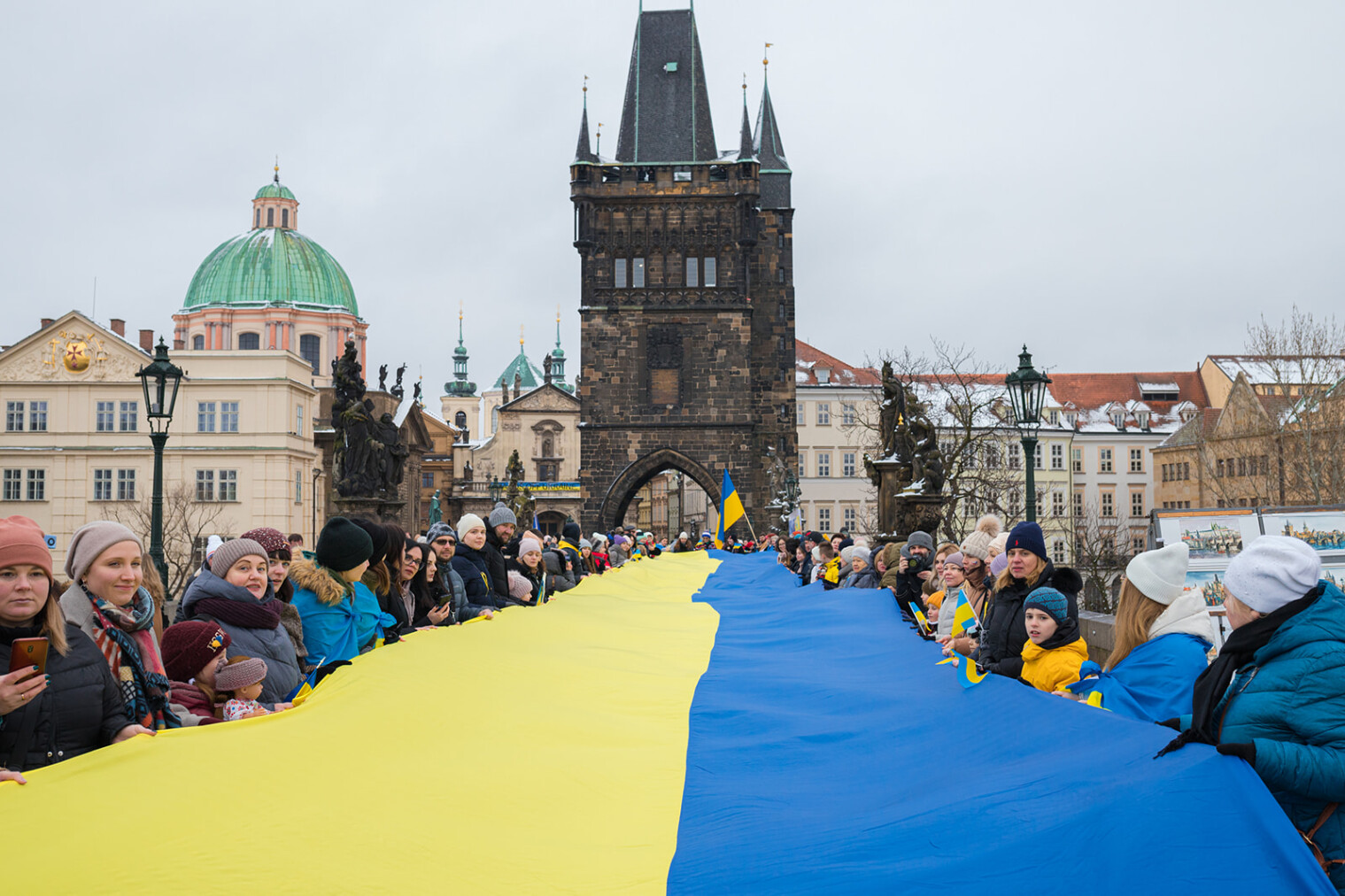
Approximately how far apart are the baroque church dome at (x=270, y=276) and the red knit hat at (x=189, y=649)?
7251cm

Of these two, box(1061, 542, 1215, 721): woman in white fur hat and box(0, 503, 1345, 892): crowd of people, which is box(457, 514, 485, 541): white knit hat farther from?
box(1061, 542, 1215, 721): woman in white fur hat

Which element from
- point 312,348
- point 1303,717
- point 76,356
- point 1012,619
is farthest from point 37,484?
point 1303,717

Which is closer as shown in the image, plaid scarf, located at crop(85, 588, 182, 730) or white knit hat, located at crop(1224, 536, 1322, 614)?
white knit hat, located at crop(1224, 536, 1322, 614)

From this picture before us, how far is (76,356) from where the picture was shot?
165 feet

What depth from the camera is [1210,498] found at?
169 feet

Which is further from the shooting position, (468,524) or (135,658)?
(468,524)

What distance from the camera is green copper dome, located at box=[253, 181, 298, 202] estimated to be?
8038cm

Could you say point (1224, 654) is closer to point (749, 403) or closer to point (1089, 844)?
point (1089, 844)

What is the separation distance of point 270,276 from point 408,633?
72.2 metres

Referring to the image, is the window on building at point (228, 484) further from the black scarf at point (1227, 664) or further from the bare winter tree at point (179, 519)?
the black scarf at point (1227, 664)

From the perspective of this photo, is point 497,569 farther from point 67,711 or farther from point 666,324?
point 666,324

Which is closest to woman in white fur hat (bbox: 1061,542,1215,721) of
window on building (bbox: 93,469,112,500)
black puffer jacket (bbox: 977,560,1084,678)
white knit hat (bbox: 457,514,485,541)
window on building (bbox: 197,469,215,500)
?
black puffer jacket (bbox: 977,560,1084,678)

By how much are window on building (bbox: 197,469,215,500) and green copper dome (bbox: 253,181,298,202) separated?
36451 mm

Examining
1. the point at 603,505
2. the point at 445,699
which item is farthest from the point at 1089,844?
the point at 603,505
